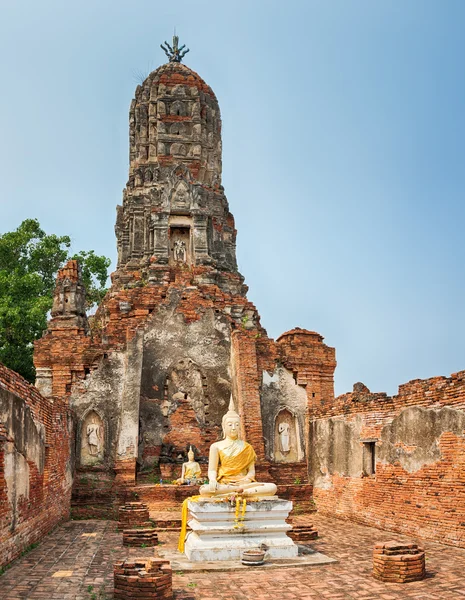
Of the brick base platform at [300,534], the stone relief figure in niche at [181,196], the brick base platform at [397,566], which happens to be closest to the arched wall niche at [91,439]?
the brick base platform at [300,534]

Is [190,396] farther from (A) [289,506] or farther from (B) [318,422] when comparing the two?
(A) [289,506]

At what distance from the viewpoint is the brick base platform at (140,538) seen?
34.7 ft

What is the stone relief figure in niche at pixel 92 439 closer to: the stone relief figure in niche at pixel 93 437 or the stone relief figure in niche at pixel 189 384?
the stone relief figure in niche at pixel 93 437

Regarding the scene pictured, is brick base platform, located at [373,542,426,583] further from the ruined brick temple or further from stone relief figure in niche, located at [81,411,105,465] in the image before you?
stone relief figure in niche, located at [81,411,105,465]

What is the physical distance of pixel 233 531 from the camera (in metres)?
9.37

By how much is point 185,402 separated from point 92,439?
2.55m

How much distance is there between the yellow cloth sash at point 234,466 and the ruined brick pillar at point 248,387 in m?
4.84

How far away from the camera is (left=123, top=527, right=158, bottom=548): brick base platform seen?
34.7ft

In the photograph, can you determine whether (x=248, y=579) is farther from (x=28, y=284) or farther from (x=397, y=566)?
(x=28, y=284)

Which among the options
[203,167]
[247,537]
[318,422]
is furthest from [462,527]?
[203,167]

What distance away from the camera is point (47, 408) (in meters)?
11.9

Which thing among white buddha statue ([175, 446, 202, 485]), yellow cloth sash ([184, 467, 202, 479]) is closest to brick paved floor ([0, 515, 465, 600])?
white buddha statue ([175, 446, 202, 485])

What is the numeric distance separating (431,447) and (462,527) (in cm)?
138

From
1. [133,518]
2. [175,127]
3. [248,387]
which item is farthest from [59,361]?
[175,127]
